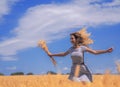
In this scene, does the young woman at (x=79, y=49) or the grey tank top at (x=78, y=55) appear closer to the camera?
the young woman at (x=79, y=49)

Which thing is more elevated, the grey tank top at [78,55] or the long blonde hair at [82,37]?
the long blonde hair at [82,37]

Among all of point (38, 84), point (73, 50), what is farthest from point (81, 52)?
point (38, 84)

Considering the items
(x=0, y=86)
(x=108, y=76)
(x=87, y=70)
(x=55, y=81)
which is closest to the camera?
(x=108, y=76)

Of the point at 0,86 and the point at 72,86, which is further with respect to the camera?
the point at 0,86

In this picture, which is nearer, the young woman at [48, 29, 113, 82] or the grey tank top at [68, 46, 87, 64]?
the young woman at [48, 29, 113, 82]

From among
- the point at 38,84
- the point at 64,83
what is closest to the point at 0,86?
the point at 38,84

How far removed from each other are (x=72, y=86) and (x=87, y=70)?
561cm

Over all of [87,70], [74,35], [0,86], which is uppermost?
[0,86]

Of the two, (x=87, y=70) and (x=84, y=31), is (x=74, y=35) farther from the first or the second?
(x=87, y=70)

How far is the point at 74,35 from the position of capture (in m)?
8.42

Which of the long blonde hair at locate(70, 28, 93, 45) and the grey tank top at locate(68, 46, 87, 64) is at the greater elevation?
the long blonde hair at locate(70, 28, 93, 45)

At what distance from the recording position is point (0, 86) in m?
3.68

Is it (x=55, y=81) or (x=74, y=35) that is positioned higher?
(x=55, y=81)

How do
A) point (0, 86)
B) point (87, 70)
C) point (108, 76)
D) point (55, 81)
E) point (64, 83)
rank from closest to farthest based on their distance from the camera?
point (108, 76) → point (64, 83) → point (55, 81) → point (0, 86) → point (87, 70)
